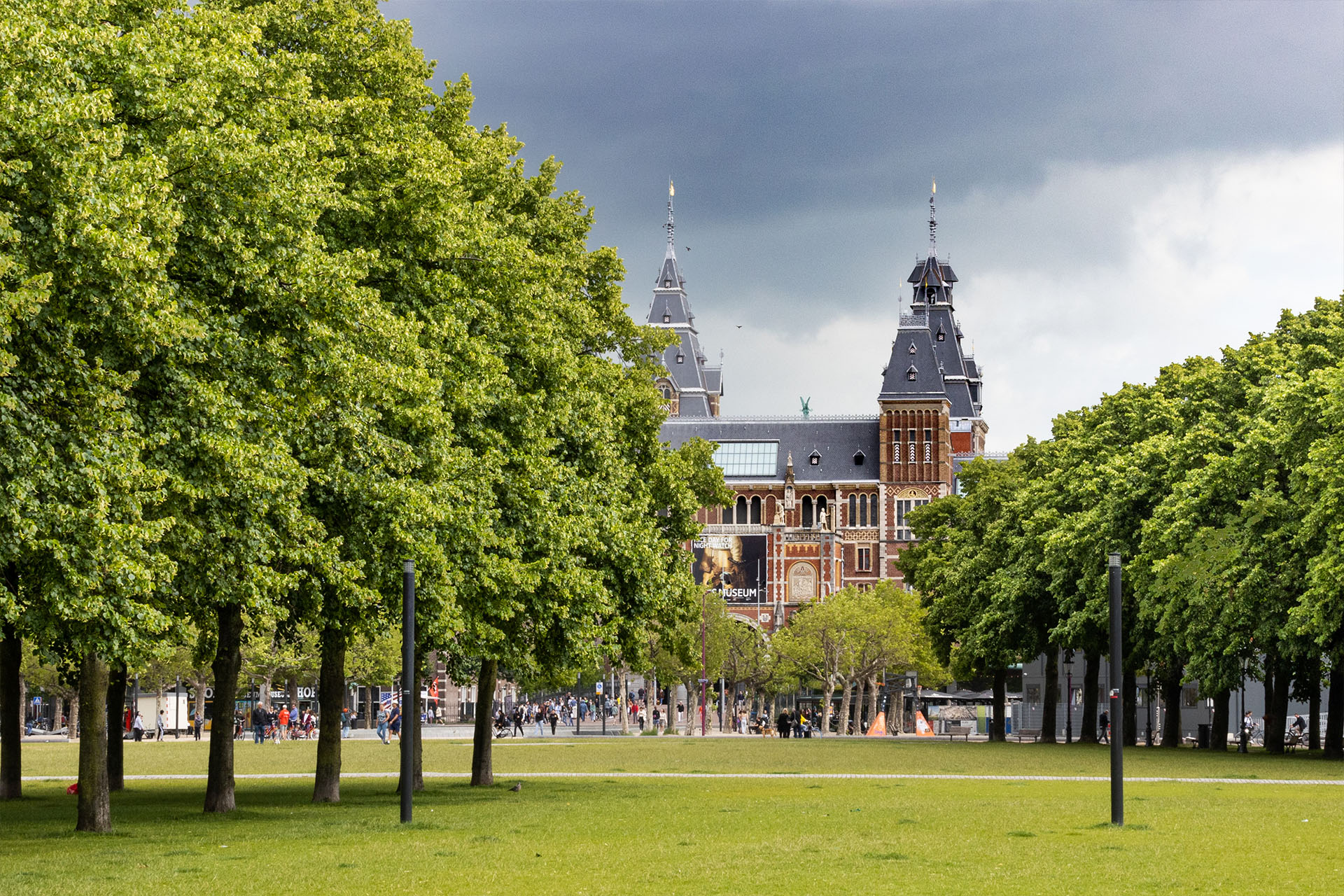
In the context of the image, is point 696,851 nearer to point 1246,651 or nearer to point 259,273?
point 259,273

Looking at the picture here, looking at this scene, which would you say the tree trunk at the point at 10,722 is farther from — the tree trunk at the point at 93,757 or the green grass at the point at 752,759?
the green grass at the point at 752,759

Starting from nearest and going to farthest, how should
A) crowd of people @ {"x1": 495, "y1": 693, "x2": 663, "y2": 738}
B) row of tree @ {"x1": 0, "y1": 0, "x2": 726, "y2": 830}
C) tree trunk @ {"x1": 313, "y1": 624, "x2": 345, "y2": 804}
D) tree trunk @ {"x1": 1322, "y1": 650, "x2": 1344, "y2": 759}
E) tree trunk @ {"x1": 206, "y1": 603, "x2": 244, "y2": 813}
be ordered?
row of tree @ {"x1": 0, "y1": 0, "x2": 726, "y2": 830} → tree trunk @ {"x1": 206, "y1": 603, "x2": 244, "y2": 813} → tree trunk @ {"x1": 313, "y1": 624, "x2": 345, "y2": 804} → tree trunk @ {"x1": 1322, "y1": 650, "x2": 1344, "y2": 759} → crowd of people @ {"x1": 495, "y1": 693, "x2": 663, "y2": 738}

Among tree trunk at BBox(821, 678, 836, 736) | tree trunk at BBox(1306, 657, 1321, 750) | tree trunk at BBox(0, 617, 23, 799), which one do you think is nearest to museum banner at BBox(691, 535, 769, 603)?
tree trunk at BBox(821, 678, 836, 736)

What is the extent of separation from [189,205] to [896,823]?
40.3 ft

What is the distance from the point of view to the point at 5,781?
31.5m

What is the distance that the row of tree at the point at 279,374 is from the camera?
18.2 metres

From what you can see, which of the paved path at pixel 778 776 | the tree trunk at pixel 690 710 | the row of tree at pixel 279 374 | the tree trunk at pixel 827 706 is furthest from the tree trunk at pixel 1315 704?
the tree trunk at pixel 827 706

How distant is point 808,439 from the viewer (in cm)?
15550

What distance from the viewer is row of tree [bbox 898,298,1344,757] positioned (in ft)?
144

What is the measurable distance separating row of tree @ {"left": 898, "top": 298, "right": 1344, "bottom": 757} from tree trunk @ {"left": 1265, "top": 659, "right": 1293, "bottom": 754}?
67 millimetres

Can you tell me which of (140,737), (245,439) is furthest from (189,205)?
(140,737)

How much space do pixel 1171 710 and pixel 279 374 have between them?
45837mm

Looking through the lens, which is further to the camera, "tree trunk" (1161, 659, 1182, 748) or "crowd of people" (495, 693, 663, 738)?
"crowd of people" (495, 693, 663, 738)

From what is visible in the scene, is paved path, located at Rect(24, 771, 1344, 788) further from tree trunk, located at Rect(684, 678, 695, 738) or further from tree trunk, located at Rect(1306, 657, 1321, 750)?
tree trunk, located at Rect(684, 678, 695, 738)
